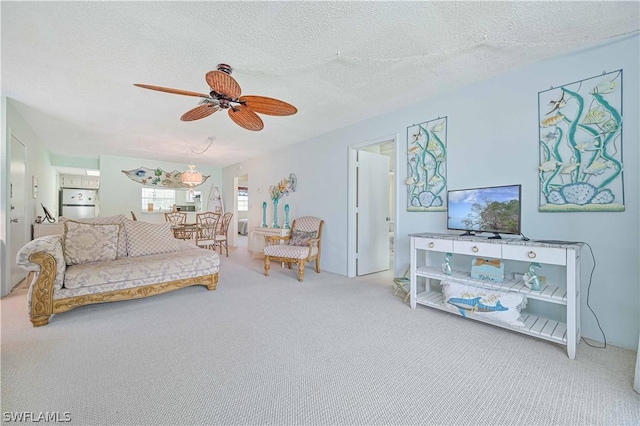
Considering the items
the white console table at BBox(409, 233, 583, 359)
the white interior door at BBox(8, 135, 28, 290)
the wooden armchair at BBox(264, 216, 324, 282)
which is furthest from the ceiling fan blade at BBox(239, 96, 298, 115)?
the white interior door at BBox(8, 135, 28, 290)

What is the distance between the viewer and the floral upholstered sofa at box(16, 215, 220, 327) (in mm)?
2385

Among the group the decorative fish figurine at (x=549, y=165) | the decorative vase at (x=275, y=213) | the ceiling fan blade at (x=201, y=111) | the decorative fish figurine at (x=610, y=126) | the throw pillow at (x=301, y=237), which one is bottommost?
the throw pillow at (x=301, y=237)

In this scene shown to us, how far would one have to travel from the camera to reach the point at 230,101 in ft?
7.57

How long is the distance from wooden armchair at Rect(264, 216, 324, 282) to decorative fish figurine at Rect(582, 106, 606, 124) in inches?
128

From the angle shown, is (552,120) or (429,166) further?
(429,166)

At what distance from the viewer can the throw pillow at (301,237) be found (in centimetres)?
445

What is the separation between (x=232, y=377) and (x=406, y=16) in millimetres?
2597

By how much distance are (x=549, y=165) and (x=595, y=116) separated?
455 mm

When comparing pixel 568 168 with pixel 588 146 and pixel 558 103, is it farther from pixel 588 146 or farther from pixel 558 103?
pixel 558 103

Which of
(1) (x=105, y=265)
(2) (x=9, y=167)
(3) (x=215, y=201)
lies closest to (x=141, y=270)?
(1) (x=105, y=265)

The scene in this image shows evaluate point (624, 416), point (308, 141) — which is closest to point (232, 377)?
point (624, 416)

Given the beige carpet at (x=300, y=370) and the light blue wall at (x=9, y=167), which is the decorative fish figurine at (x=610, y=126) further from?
the light blue wall at (x=9, y=167)

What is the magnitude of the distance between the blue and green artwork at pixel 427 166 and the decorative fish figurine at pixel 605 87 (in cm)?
119

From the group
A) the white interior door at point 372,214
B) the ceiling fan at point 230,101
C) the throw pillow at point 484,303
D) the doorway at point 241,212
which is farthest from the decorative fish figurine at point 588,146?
the doorway at point 241,212
